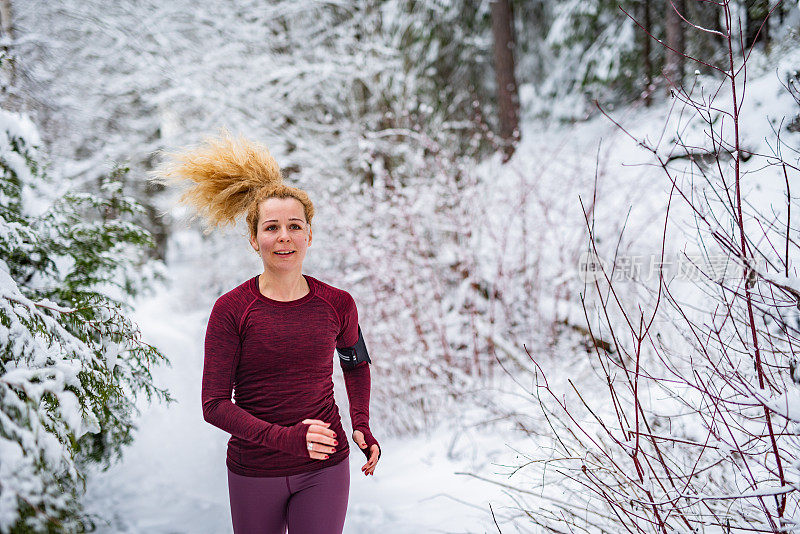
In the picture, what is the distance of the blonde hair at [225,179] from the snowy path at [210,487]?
97 cm

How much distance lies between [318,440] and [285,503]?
1.21 ft

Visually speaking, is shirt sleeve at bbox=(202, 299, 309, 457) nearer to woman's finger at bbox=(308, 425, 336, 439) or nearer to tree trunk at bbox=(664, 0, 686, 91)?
woman's finger at bbox=(308, 425, 336, 439)

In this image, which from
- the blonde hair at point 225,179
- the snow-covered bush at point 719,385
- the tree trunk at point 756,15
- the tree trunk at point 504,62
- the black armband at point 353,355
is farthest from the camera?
the tree trunk at point 504,62

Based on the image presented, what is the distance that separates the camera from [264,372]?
61.0 inches

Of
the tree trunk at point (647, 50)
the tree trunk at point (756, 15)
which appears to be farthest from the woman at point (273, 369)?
the tree trunk at point (647, 50)

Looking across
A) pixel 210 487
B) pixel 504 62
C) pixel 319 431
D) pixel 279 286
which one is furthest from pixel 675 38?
pixel 210 487

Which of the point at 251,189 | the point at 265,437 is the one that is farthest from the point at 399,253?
the point at 265,437

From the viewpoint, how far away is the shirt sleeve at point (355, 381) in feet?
5.72

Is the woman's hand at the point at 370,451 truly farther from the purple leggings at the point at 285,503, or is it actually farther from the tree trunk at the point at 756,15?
the tree trunk at the point at 756,15

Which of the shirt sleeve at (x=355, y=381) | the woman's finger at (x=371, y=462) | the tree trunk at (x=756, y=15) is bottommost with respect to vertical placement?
the woman's finger at (x=371, y=462)

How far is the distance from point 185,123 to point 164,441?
487cm

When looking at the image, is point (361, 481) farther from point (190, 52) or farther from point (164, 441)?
point (190, 52)

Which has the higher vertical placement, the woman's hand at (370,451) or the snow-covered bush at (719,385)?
the snow-covered bush at (719,385)

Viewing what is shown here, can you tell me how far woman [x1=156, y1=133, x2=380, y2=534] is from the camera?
4.93ft
